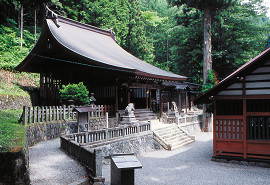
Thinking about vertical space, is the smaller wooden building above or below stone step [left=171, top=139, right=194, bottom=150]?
above

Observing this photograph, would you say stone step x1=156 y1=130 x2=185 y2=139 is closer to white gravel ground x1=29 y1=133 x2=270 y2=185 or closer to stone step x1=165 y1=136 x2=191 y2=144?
stone step x1=165 y1=136 x2=191 y2=144

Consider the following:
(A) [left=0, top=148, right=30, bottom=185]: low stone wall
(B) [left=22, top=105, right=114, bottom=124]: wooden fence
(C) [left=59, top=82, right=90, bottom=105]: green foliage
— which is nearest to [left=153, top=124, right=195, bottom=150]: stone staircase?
(B) [left=22, top=105, right=114, bottom=124]: wooden fence

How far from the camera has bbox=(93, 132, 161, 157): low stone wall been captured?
34.0ft

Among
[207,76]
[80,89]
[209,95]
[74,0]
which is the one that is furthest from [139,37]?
[209,95]

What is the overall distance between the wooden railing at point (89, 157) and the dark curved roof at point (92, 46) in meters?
6.42

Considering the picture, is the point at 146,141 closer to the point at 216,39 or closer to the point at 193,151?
the point at 193,151

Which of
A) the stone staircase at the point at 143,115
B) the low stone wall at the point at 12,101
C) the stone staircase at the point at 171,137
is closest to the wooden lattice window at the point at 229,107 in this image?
the stone staircase at the point at 171,137

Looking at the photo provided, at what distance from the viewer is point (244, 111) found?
988 centimetres

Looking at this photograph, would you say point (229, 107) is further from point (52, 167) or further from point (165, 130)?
point (52, 167)

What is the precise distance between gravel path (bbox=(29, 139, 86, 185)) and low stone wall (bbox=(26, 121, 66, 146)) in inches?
27.9

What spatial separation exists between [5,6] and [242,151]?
35.0 ft

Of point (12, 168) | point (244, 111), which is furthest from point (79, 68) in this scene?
point (12, 168)

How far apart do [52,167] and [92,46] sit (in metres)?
12.9

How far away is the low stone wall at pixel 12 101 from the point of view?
1246 centimetres
